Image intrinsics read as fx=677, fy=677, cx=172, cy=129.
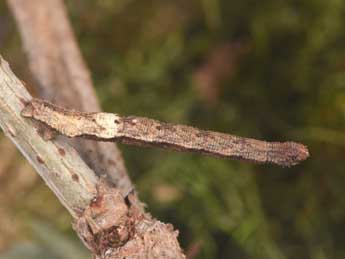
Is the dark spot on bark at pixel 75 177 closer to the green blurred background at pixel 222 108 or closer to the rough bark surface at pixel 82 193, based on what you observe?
the rough bark surface at pixel 82 193

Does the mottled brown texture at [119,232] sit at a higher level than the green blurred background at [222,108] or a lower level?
lower

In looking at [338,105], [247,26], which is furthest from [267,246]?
[247,26]

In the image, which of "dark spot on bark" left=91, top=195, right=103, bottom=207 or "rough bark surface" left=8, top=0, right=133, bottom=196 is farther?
"rough bark surface" left=8, top=0, right=133, bottom=196

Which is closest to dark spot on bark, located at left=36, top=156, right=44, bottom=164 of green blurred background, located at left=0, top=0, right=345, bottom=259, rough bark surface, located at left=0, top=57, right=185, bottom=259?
rough bark surface, located at left=0, top=57, right=185, bottom=259

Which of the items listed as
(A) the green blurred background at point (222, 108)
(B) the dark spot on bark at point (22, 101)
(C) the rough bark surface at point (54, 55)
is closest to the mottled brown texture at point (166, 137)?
(B) the dark spot on bark at point (22, 101)

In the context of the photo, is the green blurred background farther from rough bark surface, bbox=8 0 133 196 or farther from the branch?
the branch
